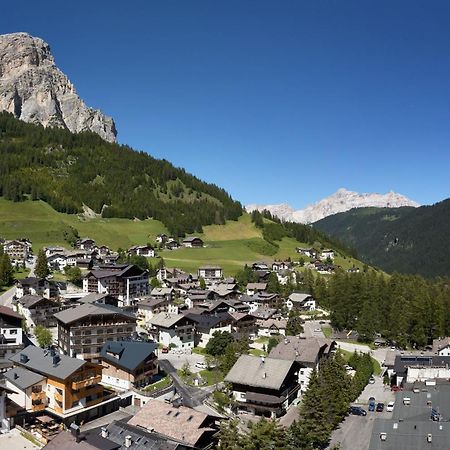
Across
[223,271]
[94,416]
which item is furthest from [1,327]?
[223,271]

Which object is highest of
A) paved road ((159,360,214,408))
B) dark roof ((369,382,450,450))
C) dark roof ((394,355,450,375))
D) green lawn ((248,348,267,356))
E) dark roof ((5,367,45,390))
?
dark roof ((5,367,45,390))

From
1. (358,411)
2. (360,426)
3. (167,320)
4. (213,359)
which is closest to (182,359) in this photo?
(213,359)

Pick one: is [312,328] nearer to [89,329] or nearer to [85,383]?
[89,329]

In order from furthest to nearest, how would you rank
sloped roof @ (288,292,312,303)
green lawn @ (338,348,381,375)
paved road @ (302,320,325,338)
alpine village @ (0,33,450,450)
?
sloped roof @ (288,292,312,303) < paved road @ (302,320,325,338) < green lawn @ (338,348,381,375) < alpine village @ (0,33,450,450)

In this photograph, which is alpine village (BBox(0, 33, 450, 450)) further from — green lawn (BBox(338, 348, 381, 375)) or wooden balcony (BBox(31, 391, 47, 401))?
green lawn (BBox(338, 348, 381, 375))

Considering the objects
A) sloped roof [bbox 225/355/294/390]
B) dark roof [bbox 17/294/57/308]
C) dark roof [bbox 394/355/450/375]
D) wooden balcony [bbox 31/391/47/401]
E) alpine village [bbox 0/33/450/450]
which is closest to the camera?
alpine village [bbox 0/33/450/450]

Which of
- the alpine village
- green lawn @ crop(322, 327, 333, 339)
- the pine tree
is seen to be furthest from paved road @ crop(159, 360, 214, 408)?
the pine tree

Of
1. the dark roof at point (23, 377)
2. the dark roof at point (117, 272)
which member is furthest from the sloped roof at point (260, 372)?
the dark roof at point (117, 272)
